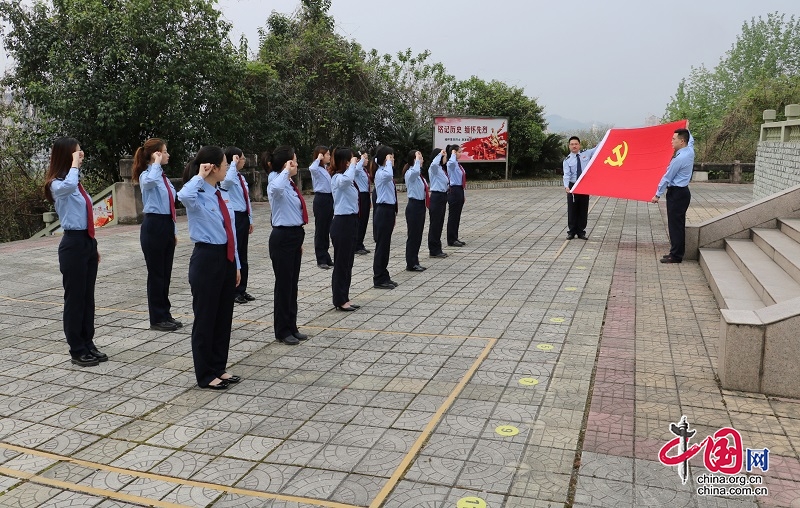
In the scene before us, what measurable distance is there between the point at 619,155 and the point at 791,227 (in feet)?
10.1

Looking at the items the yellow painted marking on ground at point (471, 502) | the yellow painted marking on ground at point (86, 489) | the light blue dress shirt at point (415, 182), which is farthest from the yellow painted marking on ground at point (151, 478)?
the light blue dress shirt at point (415, 182)

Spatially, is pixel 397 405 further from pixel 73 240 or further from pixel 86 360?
pixel 73 240

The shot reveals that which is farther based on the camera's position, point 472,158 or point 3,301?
point 472,158

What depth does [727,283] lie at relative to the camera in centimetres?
685

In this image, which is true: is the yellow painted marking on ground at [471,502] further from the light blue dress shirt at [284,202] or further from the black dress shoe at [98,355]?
the black dress shoe at [98,355]

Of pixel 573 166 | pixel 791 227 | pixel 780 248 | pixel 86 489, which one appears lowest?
pixel 86 489

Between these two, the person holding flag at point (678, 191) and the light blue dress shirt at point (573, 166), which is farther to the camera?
the light blue dress shirt at point (573, 166)

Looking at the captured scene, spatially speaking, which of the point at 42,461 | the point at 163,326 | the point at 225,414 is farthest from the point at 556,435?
the point at 163,326

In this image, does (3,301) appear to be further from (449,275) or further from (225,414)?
(449,275)

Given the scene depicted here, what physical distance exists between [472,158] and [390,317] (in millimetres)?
16916

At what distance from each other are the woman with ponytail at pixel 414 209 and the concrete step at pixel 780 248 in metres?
4.16

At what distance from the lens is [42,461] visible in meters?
3.48

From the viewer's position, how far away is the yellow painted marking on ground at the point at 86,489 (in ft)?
10.0

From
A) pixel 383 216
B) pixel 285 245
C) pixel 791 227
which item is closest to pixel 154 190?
pixel 285 245
